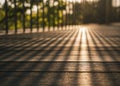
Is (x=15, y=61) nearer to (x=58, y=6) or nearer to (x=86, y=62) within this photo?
(x=86, y=62)

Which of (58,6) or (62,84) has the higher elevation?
(58,6)

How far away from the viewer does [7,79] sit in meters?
3.46

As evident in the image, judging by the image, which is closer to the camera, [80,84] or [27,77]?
[80,84]

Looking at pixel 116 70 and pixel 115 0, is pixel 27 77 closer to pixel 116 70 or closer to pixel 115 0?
pixel 116 70

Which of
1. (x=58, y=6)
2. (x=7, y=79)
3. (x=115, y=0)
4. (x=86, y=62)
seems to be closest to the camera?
(x=7, y=79)

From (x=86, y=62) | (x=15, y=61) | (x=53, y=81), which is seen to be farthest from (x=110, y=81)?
(x=15, y=61)

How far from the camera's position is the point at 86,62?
15.8 ft

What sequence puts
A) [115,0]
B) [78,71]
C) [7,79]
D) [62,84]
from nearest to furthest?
[62,84] < [7,79] < [78,71] < [115,0]

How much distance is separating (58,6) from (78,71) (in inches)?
770

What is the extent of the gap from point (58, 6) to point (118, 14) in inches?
782

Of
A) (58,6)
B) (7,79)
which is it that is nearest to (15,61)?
(7,79)

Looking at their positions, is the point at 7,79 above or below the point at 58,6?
below

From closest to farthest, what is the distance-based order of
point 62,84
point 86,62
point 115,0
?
1. point 62,84
2. point 86,62
3. point 115,0

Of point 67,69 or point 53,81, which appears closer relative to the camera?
point 53,81
